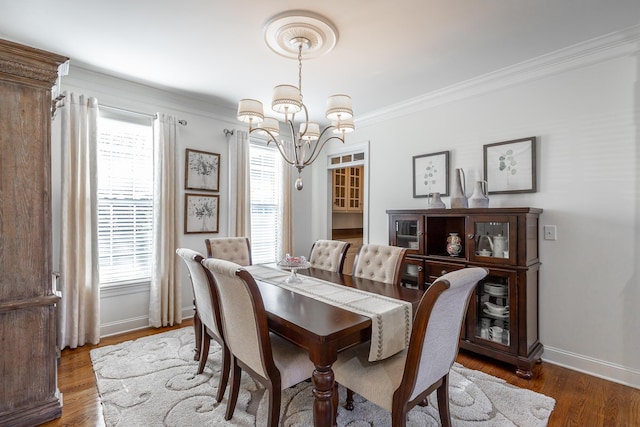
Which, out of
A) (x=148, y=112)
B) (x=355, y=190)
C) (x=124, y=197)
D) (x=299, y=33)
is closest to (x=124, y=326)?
(x=124, y=197)

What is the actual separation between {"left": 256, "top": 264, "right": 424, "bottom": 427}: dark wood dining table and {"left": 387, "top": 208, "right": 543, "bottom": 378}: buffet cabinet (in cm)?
110

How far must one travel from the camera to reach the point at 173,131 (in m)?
3.55

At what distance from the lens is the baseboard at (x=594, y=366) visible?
2342 millimetres

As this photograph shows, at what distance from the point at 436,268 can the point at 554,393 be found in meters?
1.22

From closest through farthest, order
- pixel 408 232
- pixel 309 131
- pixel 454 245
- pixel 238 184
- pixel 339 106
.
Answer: pixel 339 106
pixel 309 131
pixel 454 245
pixel 408 232
pixel 238 184

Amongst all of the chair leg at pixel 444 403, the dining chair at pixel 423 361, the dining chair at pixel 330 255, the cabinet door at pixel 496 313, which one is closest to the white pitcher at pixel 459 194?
the cabinet door at pixel 496 313

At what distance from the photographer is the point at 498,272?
8.68 ft

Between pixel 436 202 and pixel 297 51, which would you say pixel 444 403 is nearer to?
pixel 436 202

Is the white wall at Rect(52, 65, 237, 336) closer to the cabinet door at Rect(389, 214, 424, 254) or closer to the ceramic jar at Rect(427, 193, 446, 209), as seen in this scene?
the cabinet door at Rect(389, 214, 424, 254)

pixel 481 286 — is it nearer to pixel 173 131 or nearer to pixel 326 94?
pixel 326 94

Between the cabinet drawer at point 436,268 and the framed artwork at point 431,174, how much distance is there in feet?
2.87

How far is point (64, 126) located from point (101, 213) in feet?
2.85

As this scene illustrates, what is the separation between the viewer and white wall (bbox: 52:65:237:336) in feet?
9.75

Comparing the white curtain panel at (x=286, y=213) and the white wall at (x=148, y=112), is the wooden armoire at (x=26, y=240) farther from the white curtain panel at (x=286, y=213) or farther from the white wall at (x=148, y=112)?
the white curtain panel at (x=286, y=213)
